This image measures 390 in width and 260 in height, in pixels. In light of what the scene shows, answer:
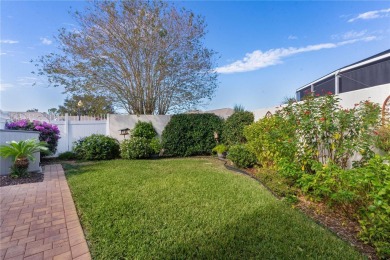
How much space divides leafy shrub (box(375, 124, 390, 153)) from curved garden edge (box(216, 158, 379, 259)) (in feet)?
4.07

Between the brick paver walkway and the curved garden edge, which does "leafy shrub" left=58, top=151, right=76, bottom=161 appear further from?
the curved garden edge

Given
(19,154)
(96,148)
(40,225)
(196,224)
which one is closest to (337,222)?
(196,224)

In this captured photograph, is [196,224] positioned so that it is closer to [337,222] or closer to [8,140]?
[337,222]

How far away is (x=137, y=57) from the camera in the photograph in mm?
9258

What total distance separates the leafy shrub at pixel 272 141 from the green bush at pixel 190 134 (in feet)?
10.5

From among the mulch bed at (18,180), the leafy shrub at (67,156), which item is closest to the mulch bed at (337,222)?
the mulch bed at (18,180)

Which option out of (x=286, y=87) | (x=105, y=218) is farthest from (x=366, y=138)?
(x=286, y=87)

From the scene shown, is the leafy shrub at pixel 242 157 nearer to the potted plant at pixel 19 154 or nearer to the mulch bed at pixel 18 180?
the mulch bed at pixel 18 180

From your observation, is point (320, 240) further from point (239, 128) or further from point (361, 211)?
point (239, 128)

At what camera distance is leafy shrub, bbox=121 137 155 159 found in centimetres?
816

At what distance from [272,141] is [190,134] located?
4.94 metres

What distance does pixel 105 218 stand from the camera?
9.46ft

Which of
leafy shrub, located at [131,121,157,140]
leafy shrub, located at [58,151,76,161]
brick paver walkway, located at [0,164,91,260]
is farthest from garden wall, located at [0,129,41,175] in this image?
leafy shrub, located at [131,121,157,140]

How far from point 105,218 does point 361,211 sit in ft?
10.9
